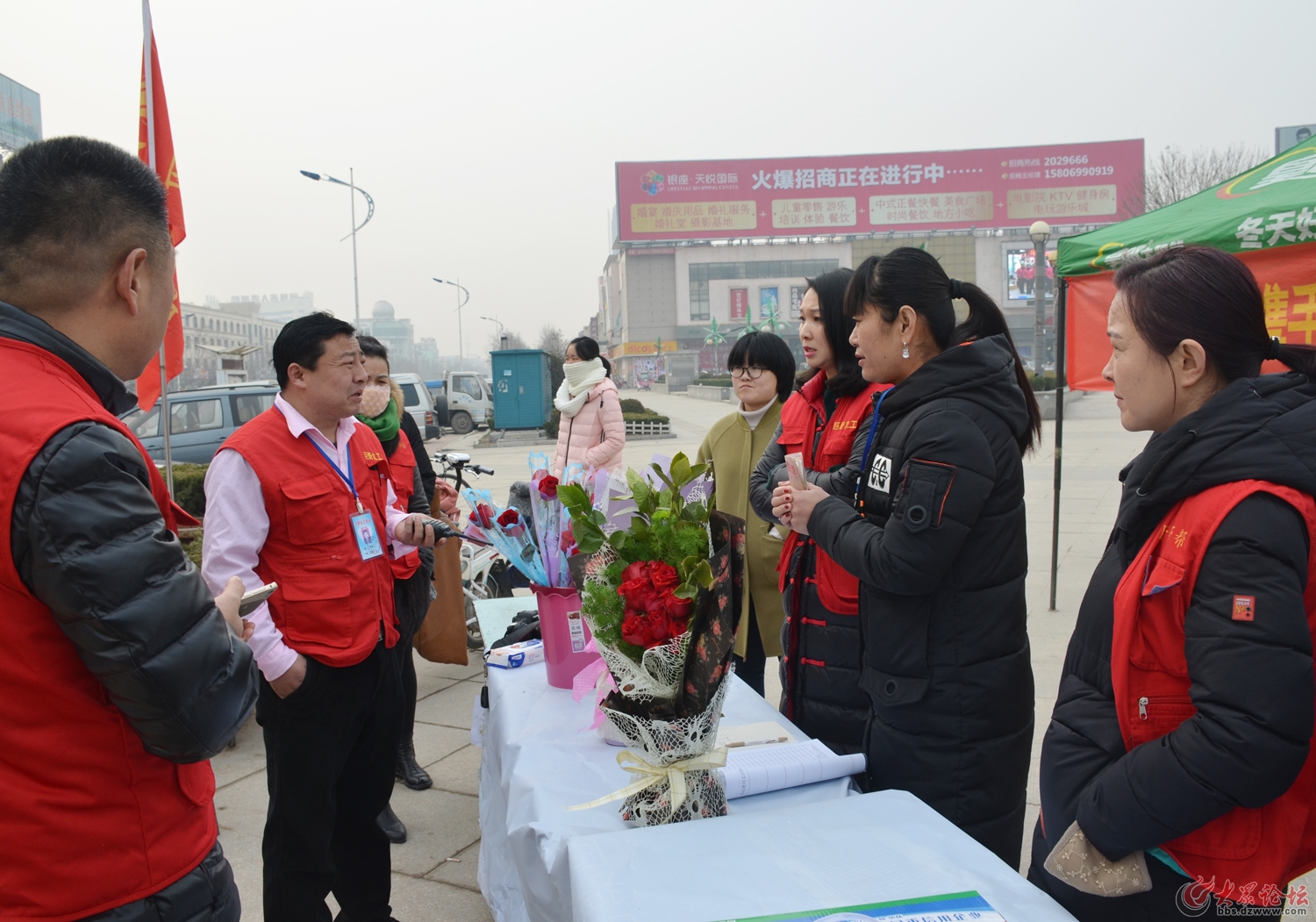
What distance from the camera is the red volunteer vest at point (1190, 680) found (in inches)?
50.4

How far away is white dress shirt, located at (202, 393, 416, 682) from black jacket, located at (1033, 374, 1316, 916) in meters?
1.90

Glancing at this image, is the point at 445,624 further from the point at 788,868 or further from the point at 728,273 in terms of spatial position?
the point at 728,273

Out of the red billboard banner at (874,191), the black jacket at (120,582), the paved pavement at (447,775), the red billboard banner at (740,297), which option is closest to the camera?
the black jacket at (120,582)

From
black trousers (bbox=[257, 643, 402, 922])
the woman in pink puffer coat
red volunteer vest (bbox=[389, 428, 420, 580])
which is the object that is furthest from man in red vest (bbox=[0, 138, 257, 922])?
the woman in pink puffer coat

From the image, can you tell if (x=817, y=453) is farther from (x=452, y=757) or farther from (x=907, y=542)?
(x=452, y=757)

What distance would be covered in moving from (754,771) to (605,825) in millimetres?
334

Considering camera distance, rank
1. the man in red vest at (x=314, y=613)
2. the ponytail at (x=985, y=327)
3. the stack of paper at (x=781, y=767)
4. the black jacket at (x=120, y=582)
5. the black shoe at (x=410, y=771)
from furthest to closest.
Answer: the black shoe at (x=410, y=771) < the man in red vest at (x=314, y=613) < the ponytail at (x=985, y=327) < the stack of paper at (x=781, y=767) < the black jacket at (x=120, y=582)

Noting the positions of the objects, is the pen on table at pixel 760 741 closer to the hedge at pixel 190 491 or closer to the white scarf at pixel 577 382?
the white scarf at pixel 577 382

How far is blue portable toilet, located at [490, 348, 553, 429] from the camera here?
21.5 meters

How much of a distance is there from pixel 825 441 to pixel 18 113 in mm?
45189

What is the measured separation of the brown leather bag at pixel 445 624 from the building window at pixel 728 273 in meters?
74.9

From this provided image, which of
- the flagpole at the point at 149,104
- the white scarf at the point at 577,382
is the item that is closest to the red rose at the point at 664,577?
the flagpole at the point at 149,104

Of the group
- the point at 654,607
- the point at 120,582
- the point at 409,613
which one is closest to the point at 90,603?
the point at 120,582

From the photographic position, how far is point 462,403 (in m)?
25.2
